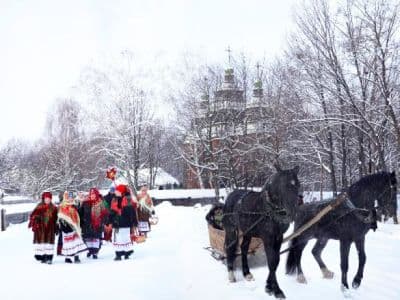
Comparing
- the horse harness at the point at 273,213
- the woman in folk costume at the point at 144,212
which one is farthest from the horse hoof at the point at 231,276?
the woman in folk costume at the point at 144,212

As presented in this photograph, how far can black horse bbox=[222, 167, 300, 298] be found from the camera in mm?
6445

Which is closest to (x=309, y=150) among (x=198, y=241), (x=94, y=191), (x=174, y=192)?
(x=198, y=241)

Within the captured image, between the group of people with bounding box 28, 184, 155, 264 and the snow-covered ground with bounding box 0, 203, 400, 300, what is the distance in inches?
13.8

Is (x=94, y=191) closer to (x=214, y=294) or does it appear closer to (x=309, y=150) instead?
(x=214, y=294)

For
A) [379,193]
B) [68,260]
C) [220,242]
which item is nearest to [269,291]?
[379,193]

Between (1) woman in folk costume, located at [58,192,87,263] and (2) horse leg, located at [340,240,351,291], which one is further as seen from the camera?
(1) woman in folk costume, located at [58,192,87,263]

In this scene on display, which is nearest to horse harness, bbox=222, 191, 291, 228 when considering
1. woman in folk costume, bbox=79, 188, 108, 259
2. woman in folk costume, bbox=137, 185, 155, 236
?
woman in folk costume, bbox=79, 188, 108, 259

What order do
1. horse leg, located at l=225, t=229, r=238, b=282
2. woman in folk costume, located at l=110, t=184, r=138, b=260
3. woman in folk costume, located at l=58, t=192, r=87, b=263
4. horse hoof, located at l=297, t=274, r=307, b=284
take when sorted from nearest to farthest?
horse hoof, located at l=297, t=274, r=307, b=284 → horse leg, located at l=225, t=229, r=238, b=282 → woman in folk costume, located at l=58, t=192, r=87, b=263 → woman in folk costume, located at l=110, t=184, r=138, b=260

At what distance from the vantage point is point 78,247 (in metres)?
12.1

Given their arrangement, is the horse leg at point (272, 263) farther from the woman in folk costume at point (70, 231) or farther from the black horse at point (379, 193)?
the woman in folk costume at point (70, 231)

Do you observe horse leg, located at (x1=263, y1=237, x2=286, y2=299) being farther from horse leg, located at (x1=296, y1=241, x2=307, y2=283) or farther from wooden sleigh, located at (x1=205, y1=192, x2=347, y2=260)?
horse leg, located at (x1=296, y1=241, x2=307, y2=283)

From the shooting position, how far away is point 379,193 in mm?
7012

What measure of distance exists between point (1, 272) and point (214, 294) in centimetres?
556

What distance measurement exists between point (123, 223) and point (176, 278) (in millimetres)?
4023
